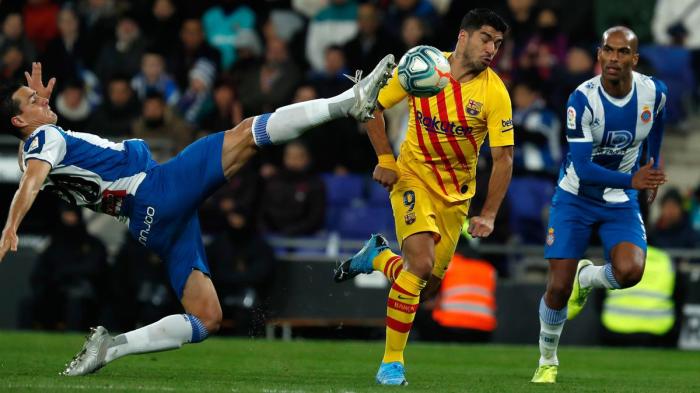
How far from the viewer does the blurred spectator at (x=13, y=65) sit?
19094mm

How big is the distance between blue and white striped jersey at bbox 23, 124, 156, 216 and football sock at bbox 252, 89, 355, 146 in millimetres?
924

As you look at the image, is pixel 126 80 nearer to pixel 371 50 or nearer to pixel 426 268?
pixel 371 50

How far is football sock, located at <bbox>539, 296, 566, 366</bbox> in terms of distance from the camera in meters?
10.7

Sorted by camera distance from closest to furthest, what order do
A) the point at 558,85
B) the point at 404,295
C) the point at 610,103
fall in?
the point at 404,295 → the point at 610,103 → the point at 558,85

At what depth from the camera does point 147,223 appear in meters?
9.63

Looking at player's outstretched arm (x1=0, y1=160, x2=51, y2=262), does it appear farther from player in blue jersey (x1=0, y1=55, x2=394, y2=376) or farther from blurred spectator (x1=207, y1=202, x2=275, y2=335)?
blurred spectator (x1=207, y1=202, x2=275, y2=335)

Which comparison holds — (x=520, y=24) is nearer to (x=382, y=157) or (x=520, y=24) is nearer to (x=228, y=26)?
(x=228, y=26)

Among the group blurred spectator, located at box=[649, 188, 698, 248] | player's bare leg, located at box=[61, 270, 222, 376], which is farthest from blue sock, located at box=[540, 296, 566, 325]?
blurred spectator, located at box=[649, 188, 698, 248]

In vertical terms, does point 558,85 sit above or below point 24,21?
below

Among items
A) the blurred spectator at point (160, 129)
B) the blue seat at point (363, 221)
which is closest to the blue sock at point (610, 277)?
the blue seat at point (363, 221)

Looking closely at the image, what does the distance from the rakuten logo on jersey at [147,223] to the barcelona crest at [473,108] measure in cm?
239

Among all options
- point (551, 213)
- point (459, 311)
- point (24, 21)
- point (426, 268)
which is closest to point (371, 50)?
point (459, 311)

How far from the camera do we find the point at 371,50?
18547 millimetres

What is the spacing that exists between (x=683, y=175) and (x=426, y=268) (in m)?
9.83
